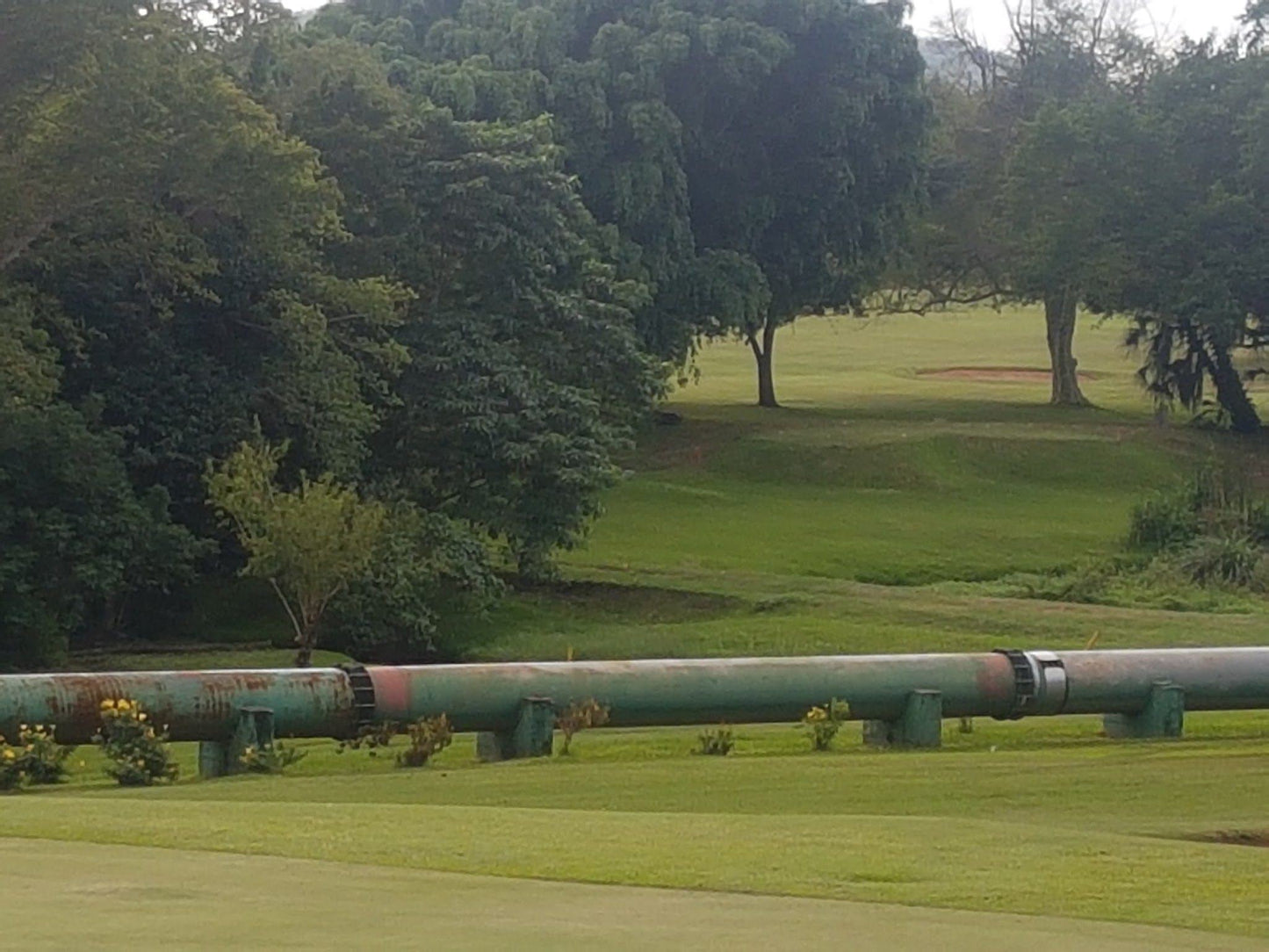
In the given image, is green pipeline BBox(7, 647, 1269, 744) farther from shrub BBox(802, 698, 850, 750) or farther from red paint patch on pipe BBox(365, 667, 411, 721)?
shrub BBox(802, 698, 850, 750)

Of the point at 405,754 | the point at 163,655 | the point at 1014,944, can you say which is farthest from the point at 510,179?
the point at 1014,944

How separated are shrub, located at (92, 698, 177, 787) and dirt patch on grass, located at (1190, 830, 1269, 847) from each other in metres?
8.34

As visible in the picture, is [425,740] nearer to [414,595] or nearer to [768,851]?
[768,851]

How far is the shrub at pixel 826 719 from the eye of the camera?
19.0 meters

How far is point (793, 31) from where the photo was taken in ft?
170

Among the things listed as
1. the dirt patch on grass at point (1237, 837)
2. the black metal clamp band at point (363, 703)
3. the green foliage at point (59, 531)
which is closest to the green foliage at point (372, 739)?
the black metal clamp band at point (363, 703)

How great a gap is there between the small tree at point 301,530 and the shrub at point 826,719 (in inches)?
394

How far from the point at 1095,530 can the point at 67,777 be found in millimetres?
31607

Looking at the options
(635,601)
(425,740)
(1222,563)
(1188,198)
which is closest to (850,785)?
(425,740)

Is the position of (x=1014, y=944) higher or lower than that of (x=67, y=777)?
higher

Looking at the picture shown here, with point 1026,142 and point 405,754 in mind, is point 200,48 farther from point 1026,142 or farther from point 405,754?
point 1026,142

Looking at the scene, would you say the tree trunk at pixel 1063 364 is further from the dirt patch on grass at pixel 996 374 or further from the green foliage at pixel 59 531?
the green foliage at pixel 59 531

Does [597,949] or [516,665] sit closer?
[597,949]

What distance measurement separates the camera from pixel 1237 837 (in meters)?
12.5
